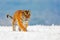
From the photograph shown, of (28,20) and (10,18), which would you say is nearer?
(28,20)

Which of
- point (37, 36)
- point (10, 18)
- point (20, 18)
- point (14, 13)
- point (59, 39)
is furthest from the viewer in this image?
point (10, 18)

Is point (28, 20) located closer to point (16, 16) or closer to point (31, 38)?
point (16, 16)

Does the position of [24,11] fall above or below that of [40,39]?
above

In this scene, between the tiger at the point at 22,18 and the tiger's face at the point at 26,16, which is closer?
the tiger at the point at 22,18

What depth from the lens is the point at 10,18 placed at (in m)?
8.41

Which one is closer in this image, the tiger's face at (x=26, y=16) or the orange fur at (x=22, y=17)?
the orange fur at (x=22, y=17)

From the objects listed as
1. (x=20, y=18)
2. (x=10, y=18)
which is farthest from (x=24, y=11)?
(x=10, y=18)

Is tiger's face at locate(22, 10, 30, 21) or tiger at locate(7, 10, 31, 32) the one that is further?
tiger's face at locate(22, 10, 30, 21)

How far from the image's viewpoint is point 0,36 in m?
5.59

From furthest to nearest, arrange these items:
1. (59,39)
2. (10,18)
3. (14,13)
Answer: (10,18) < (14,13) < (59,39)

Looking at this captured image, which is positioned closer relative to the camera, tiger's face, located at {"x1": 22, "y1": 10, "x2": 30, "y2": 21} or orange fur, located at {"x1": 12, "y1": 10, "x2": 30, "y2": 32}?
orange fur, located at {"x1": 12, "y1": 10, "x2": 30, "y2": 32}

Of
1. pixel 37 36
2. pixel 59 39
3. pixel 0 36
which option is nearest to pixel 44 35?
pixel 37 36

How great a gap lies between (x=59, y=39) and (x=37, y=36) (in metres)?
0.57

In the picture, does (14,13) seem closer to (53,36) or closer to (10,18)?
(10,18)
